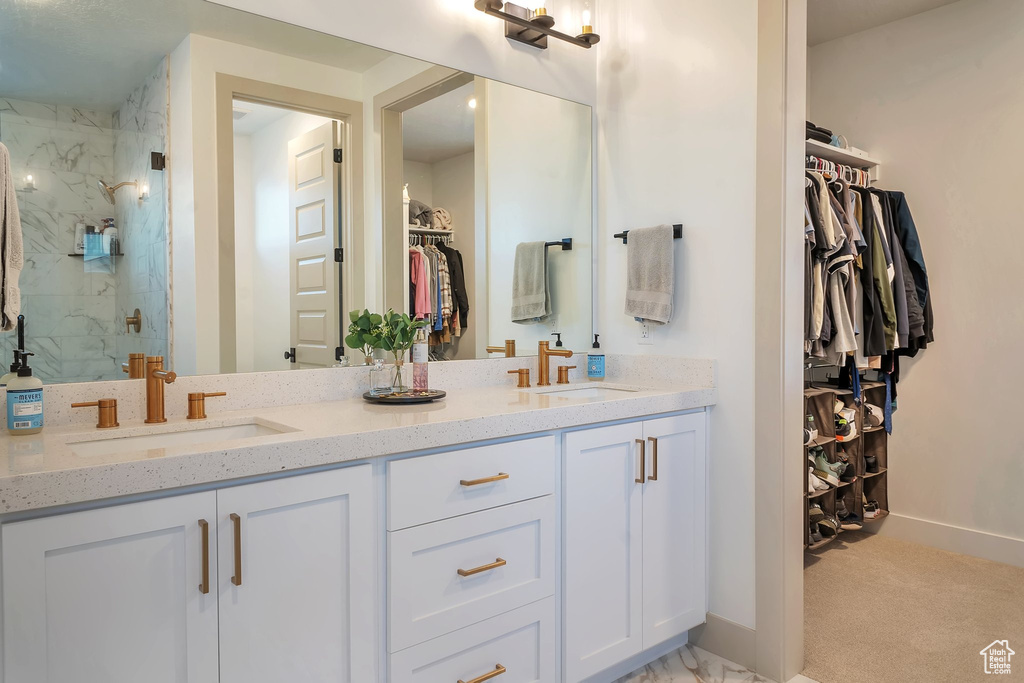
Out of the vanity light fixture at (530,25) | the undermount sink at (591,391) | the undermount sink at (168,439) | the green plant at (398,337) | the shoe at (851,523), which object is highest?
the vanity light fixture at (530,25)

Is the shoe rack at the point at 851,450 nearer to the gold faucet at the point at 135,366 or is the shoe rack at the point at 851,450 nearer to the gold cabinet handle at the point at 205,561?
the gold cabinet handle at the point at 205,561

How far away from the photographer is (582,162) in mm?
2725

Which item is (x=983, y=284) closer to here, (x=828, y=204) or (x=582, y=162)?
(x=828, y=204)

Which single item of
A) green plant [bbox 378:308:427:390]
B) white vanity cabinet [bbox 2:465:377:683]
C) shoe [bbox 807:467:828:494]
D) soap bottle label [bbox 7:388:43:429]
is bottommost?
shoe [bbox 807:467:828:494]

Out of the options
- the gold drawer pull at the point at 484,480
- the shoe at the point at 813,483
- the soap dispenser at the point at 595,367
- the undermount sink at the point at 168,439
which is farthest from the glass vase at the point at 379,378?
the shoe at the point at 813,483

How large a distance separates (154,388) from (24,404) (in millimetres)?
280

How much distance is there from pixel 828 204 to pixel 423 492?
2.19 m

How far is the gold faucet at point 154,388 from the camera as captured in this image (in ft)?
5.40

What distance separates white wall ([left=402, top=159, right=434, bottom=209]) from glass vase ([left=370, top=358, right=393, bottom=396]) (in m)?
0.61

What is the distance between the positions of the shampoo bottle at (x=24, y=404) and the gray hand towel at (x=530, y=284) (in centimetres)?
157

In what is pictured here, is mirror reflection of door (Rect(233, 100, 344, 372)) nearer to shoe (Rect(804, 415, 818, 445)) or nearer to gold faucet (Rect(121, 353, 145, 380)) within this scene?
gold faucet (Rect(121, 353, 145, 380))

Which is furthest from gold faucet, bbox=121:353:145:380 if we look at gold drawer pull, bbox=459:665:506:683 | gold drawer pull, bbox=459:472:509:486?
gold drawer pull, bbox=459:665:506:683

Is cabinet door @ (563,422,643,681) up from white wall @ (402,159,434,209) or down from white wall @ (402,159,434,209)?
down

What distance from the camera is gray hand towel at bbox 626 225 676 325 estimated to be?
7.87ft
